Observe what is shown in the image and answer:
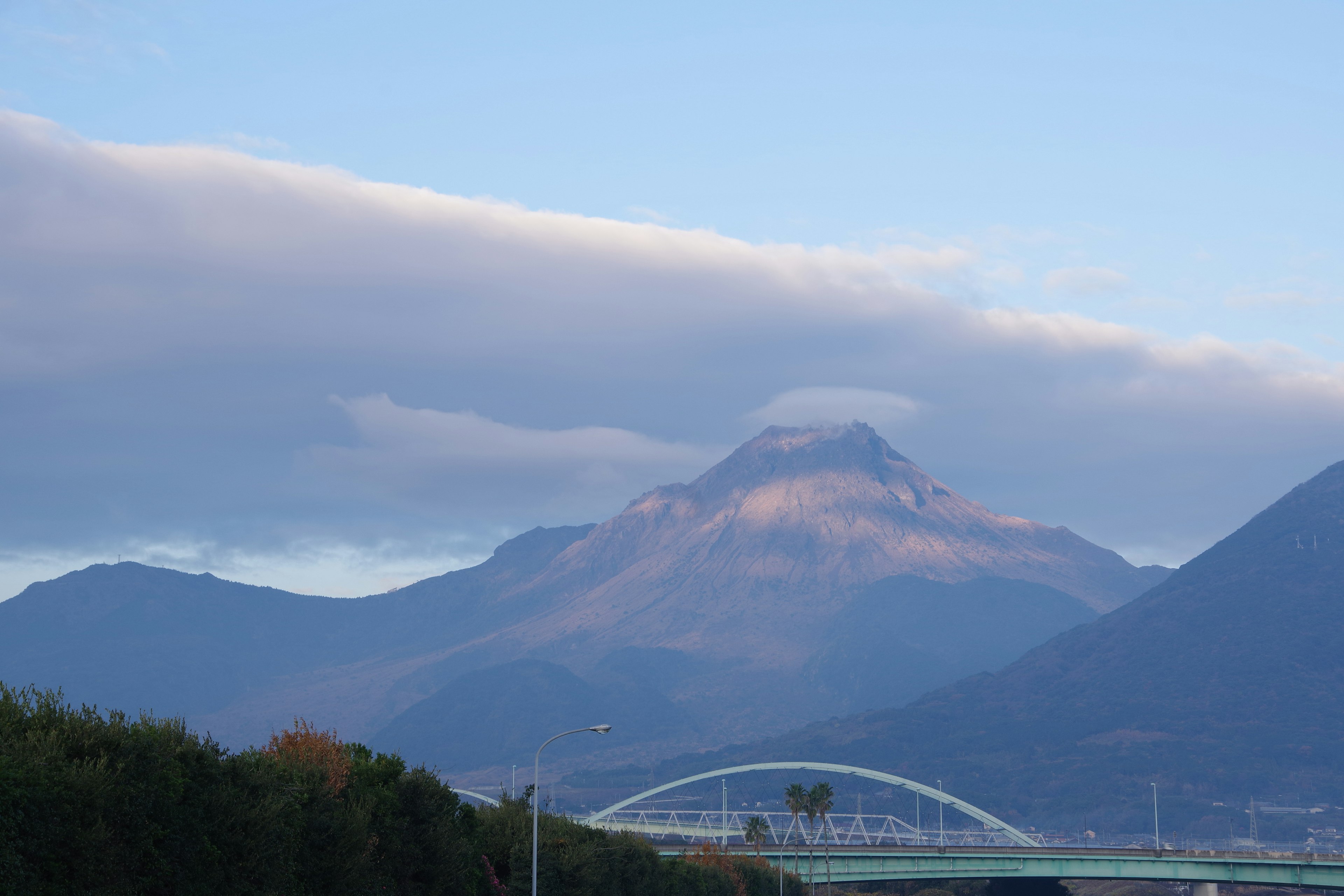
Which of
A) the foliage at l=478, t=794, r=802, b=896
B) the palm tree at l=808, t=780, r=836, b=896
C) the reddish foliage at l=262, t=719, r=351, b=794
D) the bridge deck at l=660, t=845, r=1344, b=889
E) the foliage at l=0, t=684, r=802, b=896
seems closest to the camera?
the foliage at l=0, t=684, r=802, b=896

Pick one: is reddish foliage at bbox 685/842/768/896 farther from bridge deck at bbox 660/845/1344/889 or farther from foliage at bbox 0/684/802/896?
foliage at bbox 0/684/802/896

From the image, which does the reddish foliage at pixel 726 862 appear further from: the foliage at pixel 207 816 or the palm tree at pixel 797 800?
the foliage at pixel 207 816

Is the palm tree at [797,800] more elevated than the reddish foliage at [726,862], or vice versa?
the palm tree at [797,800]

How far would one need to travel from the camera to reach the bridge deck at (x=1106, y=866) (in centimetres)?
17088

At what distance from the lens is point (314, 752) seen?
206 feet

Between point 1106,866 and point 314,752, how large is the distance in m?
153

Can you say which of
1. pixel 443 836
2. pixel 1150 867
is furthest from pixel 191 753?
pixel 1150 867

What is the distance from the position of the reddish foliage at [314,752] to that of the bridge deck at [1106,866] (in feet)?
400

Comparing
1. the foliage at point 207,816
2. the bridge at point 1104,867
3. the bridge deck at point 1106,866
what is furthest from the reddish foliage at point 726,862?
the foliage at point 207,816

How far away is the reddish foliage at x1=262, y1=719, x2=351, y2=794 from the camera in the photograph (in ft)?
194

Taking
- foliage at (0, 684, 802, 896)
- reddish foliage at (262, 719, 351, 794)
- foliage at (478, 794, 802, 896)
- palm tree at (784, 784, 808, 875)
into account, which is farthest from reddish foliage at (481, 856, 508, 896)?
palm tree at (784, 784, 808, 875)

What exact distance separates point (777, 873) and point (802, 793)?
70.1ft

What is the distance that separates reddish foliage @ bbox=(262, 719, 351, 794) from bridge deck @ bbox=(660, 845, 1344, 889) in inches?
4801

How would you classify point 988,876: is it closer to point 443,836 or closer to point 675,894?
point 675,894
